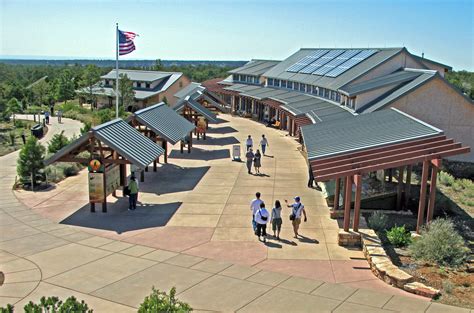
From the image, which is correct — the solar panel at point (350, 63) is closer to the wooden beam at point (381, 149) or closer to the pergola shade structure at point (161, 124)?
the pergola shade structure at point (161, 124)

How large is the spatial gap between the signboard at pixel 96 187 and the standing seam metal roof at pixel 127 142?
1.18 metres

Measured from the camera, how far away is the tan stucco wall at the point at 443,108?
29156mm

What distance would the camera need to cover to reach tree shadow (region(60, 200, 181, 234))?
55.8ft

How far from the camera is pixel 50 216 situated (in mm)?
17906

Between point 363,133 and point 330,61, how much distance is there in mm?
26319

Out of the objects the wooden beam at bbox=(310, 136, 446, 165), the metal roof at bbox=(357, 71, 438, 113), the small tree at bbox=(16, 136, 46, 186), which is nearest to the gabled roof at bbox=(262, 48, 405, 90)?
the metal roof at bbox=(357, 71, 438, 113)

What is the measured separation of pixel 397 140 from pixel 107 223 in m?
10.1

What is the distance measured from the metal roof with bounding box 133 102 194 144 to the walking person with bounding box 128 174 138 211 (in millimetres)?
6665

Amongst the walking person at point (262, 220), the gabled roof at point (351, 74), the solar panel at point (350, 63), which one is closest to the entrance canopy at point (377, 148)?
the walking person at point (262, 220)

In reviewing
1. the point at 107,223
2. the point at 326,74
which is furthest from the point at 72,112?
the point at 107,223

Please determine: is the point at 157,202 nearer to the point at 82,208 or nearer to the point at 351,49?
the point at 82,208

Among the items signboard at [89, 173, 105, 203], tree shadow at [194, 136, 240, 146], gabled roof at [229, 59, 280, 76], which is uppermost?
gabled roof at [229, 59, 280, 76]

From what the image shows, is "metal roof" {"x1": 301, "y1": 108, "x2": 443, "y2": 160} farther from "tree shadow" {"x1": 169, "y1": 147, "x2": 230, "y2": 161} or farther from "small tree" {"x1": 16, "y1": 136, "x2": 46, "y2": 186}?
"small tree" {"x1": 16, "y1": 136, "x2": 46, "y2": 186}

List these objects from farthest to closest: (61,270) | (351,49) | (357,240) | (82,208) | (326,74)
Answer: (351,49) < (326,74) < (82,208) < (357,240) < (61,270)
